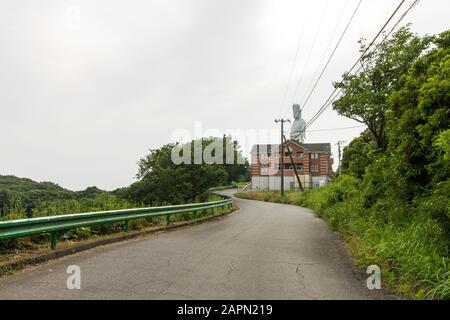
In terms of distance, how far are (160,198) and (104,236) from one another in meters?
34.8

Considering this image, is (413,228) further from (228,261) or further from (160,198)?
(160,198)

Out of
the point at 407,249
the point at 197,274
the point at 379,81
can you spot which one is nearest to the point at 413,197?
the point at 407,249

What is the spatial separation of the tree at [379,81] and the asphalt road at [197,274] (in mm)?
14396

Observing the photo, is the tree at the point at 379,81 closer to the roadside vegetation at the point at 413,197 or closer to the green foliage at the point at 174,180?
the roadside vegetation at the point at 413,197

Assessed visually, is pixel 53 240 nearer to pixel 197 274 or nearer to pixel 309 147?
pixel 197 274

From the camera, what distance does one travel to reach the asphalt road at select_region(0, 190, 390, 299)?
5.29 m

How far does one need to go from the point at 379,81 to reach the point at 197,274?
67.8 feet

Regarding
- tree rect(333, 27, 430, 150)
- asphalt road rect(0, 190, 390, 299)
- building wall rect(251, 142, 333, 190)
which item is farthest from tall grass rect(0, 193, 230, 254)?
A: building wall rect(251, 142, 333, 190)

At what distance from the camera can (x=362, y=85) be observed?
23688mm

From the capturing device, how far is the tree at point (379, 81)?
21.9 metres

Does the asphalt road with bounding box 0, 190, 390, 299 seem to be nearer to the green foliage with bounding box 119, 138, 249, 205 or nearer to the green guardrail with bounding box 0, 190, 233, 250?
the green guardrail with bounding box 0, 190, 233, 250

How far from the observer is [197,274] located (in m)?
6.41

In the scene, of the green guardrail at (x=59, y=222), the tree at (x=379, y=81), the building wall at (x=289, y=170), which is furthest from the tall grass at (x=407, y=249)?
the building wall at (x=289, y=170)
